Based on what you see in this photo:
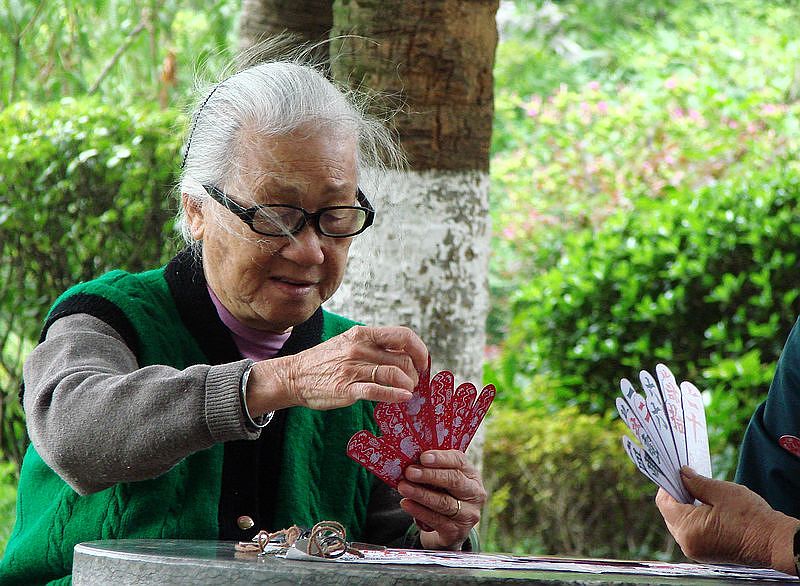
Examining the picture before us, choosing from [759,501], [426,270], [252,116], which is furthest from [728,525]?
[426,270]

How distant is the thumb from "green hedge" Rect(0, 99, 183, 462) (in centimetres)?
402

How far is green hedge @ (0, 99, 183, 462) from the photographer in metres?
6.07

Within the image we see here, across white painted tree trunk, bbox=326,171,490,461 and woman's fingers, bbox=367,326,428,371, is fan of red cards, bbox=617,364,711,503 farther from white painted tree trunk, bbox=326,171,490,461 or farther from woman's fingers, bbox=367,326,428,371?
white painted tree trunk, bbox=326,171,490,461

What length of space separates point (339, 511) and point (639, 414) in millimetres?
807

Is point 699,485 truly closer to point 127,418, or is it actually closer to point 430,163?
point 127,418

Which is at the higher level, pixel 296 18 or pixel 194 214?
pixel 296 18

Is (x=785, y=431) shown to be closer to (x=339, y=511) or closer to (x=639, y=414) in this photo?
(x=639, y=414)

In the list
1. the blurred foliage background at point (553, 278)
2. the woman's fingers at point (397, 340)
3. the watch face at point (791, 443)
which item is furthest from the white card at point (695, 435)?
the blurred foliage background at point (553, 278)

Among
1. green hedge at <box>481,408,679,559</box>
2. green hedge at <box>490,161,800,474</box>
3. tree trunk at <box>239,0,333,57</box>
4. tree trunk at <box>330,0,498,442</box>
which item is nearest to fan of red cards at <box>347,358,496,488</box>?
tree trunk at <box>330,0,498,442</box>

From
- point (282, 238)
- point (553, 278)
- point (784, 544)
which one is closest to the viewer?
point (784, 544)

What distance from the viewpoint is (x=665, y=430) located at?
2449 millimetres

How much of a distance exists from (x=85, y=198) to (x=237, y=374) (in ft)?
14.0

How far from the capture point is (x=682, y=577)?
1961 mm

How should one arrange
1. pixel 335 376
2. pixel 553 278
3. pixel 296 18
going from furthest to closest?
pixel 553 278, pixel 296 18, pixel 335 376
